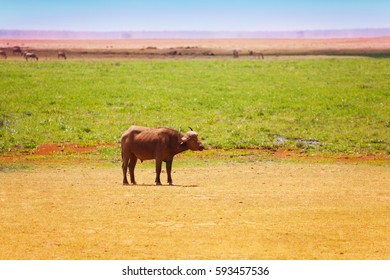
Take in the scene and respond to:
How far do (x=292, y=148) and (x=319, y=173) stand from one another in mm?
5484

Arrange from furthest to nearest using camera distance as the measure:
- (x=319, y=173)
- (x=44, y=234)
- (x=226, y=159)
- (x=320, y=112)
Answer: (x=320, y=112)
(x=226, y=159)
(x=319, y=173)
(x=44, y=234)

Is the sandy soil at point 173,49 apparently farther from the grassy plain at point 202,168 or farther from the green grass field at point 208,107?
the grassy plain at point 202,168

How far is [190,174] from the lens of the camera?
2211cm

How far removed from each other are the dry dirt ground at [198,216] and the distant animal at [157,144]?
0.79 metres

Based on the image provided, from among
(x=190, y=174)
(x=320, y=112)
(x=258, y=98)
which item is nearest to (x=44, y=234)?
(x=190, y=174)

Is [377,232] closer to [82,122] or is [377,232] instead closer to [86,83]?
[82,122]

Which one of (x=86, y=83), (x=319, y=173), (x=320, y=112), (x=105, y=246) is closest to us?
→ (x=105, y=246)

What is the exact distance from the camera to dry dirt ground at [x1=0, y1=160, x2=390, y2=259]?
38.5ft

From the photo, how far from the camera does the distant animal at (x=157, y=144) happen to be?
63.7 ft

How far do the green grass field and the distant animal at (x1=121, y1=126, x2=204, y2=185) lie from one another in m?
8.16

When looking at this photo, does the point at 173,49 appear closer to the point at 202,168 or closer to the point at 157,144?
the point at 202,168

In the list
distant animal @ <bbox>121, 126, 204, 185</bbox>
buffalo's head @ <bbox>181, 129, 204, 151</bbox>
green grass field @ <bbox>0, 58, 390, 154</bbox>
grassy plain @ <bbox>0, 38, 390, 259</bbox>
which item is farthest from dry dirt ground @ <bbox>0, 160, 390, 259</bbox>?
green grass field @ <bbox>0, 58, 390, 154</bbox>

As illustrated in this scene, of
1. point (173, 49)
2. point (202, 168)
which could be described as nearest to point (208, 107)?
point (202, 168)

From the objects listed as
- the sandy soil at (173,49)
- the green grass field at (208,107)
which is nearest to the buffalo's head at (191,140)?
the green grass field at (208,107)
